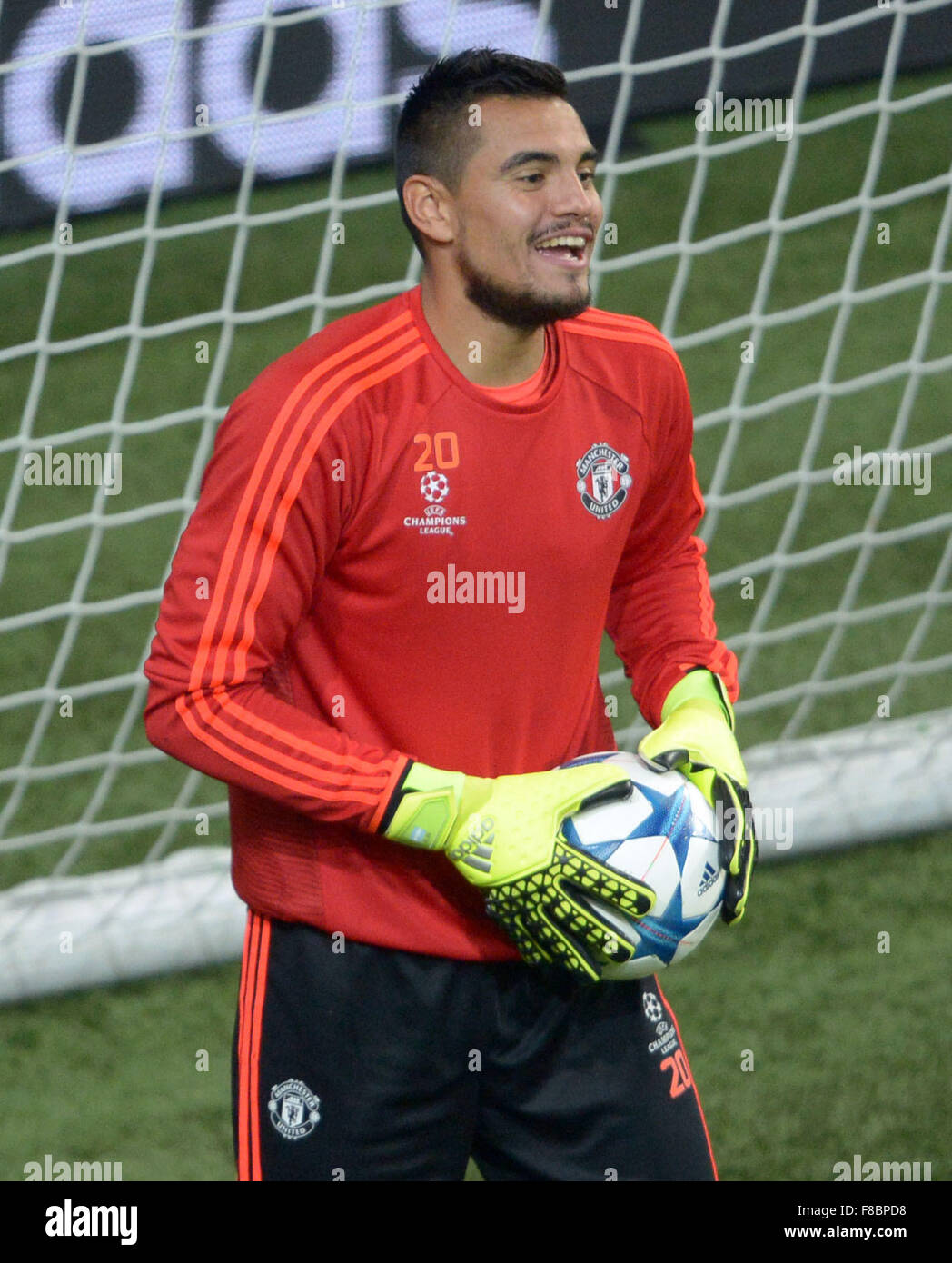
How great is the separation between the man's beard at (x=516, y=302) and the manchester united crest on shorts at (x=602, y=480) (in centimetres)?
16

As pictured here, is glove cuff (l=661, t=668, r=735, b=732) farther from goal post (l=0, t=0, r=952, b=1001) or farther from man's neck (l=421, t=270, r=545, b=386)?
goal post (l=0, t=0, r=952, b=1001)

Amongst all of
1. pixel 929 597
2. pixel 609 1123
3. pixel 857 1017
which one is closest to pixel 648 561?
pixel 609 1123

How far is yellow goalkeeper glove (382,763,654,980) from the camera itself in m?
1.82

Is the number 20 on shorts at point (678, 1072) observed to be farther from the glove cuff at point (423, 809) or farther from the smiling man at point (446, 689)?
the glove cuff at point (423, 809)

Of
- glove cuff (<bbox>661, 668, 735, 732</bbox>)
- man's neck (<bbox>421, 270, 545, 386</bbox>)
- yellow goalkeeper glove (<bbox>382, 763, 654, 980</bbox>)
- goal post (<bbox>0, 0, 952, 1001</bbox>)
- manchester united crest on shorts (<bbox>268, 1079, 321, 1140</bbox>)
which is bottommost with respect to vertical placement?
manchester united crest on shorts (<bbox>268, 1079, 321, 1140</bbox>)

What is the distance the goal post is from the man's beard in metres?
1.01

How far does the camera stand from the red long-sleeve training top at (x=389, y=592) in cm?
179

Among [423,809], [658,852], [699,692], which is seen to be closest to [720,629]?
[699,692]

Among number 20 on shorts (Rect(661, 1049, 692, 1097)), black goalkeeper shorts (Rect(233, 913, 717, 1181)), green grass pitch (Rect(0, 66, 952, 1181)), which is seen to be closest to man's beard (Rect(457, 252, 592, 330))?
black goalkeeper shorts (Rect(233, 913, 717, 1181))

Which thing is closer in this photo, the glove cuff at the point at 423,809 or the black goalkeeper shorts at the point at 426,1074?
the glove cuff at the point at 423,809

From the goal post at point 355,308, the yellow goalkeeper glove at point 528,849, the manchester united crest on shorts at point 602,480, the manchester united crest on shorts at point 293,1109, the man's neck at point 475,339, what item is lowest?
the manchester united crest on shorts at point 293,1109

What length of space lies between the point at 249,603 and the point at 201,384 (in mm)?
3984

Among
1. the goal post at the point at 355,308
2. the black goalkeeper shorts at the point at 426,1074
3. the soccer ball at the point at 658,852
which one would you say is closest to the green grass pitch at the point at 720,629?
the goal post at the point at 355,308
